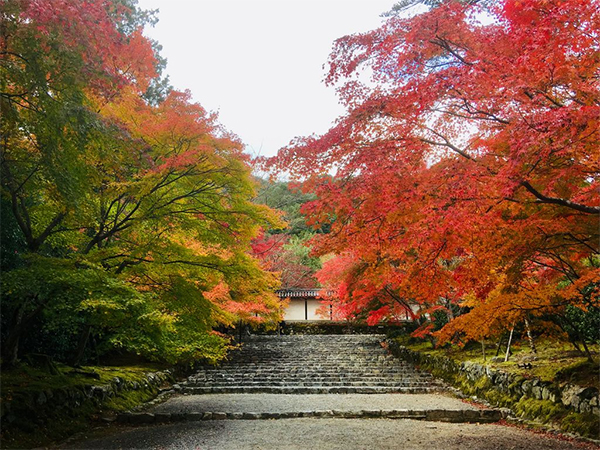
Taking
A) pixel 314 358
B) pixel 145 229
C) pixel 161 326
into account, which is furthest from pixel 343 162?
pixel 314 358

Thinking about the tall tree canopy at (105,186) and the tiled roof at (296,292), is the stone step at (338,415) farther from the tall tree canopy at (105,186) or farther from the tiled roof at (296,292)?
the tiled roof at (296,292)

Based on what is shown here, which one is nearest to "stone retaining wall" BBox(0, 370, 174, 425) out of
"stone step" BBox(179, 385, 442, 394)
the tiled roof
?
"stone step" BBox(179, 385, 442, 394)

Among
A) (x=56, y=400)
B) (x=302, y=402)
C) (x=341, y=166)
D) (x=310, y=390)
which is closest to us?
(x=341, y=166)

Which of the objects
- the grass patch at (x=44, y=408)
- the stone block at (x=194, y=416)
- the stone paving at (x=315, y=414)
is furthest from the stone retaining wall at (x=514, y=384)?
the grass patch at (x=44, y=408)

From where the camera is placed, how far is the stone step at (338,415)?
7.83 metres

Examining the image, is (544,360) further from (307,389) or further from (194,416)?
(194,416)

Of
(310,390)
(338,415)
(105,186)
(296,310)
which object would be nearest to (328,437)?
(338,415)

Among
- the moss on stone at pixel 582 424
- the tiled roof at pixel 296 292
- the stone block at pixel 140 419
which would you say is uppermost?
the tiled roof at pixel 296 292

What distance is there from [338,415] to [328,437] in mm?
1905

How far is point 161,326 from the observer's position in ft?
23.5

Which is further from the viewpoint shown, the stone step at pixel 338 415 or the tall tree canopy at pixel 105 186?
the stone step at pixel 338 415

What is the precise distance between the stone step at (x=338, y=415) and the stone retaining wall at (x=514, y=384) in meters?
0.84

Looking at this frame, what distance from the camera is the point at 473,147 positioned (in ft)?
21.6

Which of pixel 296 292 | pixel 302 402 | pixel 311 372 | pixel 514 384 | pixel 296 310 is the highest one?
pixel 296 292
